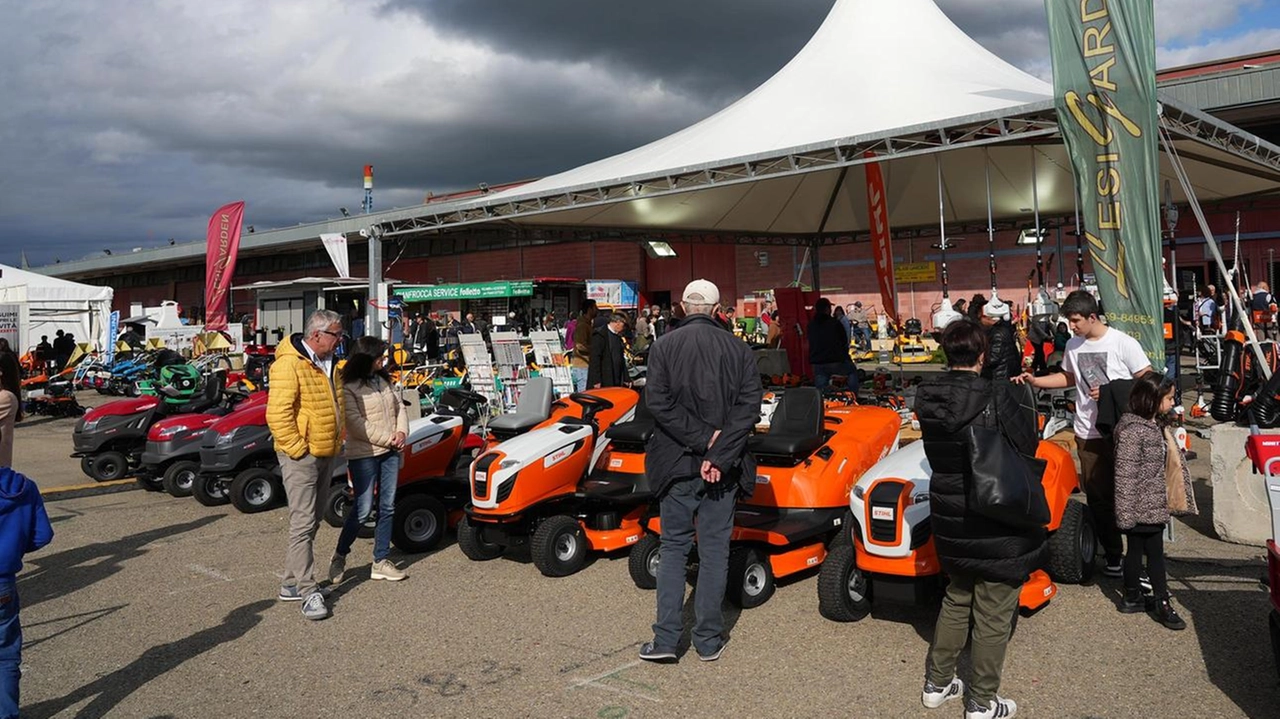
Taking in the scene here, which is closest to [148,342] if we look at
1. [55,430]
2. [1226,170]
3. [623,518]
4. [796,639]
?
[55,430]

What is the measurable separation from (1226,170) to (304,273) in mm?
35666

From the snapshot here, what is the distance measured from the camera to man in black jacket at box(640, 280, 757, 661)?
368 centimetres

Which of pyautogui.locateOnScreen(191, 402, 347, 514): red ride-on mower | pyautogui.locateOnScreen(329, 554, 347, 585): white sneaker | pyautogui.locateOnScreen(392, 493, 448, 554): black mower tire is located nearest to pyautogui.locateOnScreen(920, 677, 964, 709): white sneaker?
pyautogui.locateOnScreen(329, 554, 347, 585): white sneaker

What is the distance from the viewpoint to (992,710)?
308 centimetres

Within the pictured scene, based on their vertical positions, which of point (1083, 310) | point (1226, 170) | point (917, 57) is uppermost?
point (917, 57)

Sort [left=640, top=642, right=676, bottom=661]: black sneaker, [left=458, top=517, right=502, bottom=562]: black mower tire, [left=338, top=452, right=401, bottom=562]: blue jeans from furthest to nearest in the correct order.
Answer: [left=458, top=517, right=502, bottom=562]: black mower tire → [left=338, top=452, right=401, bottom=562]: blue jeans → [left=640, top=642, right=676, bottom=661]: black sneaker

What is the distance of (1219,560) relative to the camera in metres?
4.88

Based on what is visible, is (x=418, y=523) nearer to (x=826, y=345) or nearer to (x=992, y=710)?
(x=992, y=710)

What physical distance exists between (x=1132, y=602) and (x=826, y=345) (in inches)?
261

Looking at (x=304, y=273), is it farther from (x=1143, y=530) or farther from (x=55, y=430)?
(x=1143, y=530)

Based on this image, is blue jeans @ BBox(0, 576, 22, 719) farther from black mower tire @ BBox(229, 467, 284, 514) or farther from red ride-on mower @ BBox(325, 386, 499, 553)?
black mower tire @ BBox(229, 467, 284, 514)

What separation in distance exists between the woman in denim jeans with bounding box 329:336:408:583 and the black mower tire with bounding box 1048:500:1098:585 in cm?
355

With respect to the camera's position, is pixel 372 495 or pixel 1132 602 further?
pixel 372 495

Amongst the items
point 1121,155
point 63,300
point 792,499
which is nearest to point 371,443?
point 792,499
